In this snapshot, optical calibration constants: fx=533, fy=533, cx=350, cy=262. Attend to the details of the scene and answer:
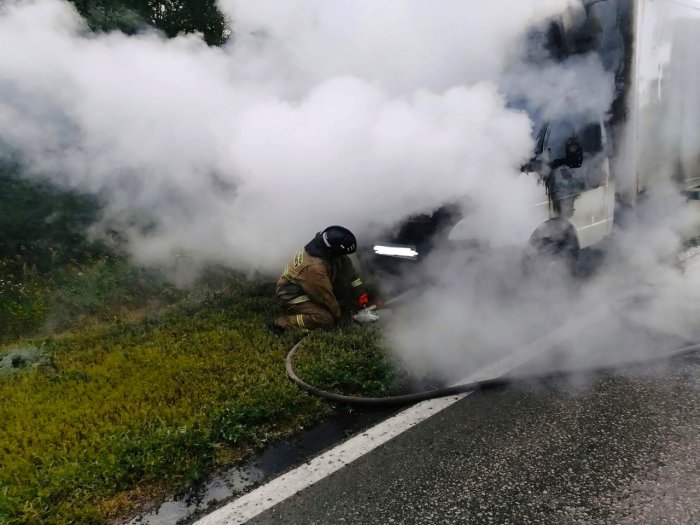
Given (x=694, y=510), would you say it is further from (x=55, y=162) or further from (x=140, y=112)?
(x=55, y=162)

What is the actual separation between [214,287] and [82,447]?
2899 mm

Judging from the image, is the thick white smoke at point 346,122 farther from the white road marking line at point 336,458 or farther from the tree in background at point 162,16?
the tree in background at point 162,16

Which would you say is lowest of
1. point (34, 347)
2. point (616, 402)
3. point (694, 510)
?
point (694, 510)

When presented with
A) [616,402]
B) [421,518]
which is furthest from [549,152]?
[421,518]

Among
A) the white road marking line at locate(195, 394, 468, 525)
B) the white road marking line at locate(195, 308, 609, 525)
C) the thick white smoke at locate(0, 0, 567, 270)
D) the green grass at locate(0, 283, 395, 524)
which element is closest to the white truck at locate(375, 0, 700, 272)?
the thick white smoke at locate(0, 0, 567, 270)

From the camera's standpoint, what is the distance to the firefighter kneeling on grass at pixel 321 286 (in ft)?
13.7

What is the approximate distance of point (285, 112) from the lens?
4320 millimetres

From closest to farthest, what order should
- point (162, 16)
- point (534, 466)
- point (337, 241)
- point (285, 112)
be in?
point (534, 466) → point (337, 241) → point (285, 112) → point (162, 16)

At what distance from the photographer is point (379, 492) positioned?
7.59 feet

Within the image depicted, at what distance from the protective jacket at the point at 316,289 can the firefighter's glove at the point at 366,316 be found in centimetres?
15

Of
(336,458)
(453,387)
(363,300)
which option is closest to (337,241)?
(363,300)

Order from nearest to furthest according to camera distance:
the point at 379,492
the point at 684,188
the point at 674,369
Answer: the point at 379,492
the point at 674,369
the point at 684,188

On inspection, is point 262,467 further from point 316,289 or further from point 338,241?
point 338,241

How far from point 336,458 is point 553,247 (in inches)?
116
